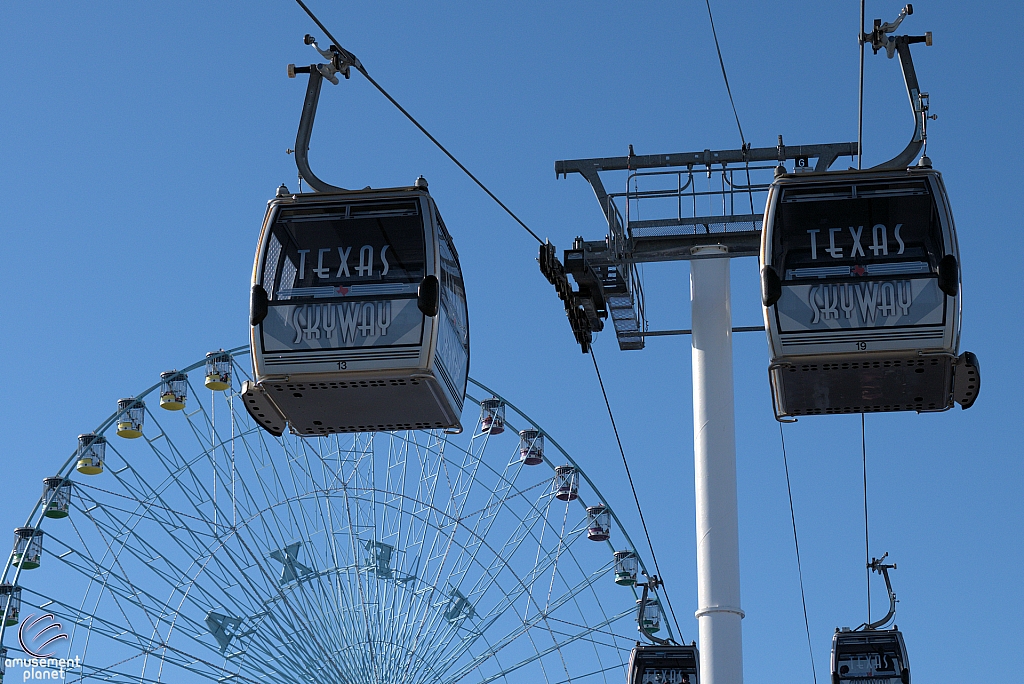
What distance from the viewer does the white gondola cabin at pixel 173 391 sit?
101 ft

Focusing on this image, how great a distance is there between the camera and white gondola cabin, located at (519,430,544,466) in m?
32.0

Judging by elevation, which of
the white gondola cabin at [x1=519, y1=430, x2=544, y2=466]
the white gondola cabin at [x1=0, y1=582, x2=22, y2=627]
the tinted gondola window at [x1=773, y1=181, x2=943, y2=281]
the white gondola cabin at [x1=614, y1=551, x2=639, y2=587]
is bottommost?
the tinted gondola window at [x1=773, y1=181, x2=943, y2=281]

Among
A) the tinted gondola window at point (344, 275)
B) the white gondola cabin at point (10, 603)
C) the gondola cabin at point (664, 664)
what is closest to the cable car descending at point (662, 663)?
the gondola cabin at point (664, 664)

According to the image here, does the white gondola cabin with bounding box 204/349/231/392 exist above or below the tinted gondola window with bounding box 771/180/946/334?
above

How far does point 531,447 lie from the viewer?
32.2m

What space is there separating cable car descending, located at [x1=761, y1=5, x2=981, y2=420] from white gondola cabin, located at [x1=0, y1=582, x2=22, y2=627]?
2136 centimetres

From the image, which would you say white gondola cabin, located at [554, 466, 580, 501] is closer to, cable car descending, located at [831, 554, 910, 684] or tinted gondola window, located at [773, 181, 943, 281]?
cable car descending, located at [831, 554, 910, 684]

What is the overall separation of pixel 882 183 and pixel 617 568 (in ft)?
71.4

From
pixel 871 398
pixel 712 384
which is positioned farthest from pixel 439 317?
pixel 712 384

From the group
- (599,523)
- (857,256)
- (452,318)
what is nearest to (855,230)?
(857,256)

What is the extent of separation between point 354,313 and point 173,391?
828 inches

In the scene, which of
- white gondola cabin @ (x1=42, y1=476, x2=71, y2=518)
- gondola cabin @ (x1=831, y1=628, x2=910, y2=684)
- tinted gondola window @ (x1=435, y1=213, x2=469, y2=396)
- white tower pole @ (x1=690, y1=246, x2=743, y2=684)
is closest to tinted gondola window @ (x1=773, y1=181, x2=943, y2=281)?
tinted gondola window @ (x1=435, y1=213, x2=469, y2=396)

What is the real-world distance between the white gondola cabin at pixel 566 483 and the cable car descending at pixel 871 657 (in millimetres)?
12973

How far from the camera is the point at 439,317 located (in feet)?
34.7
